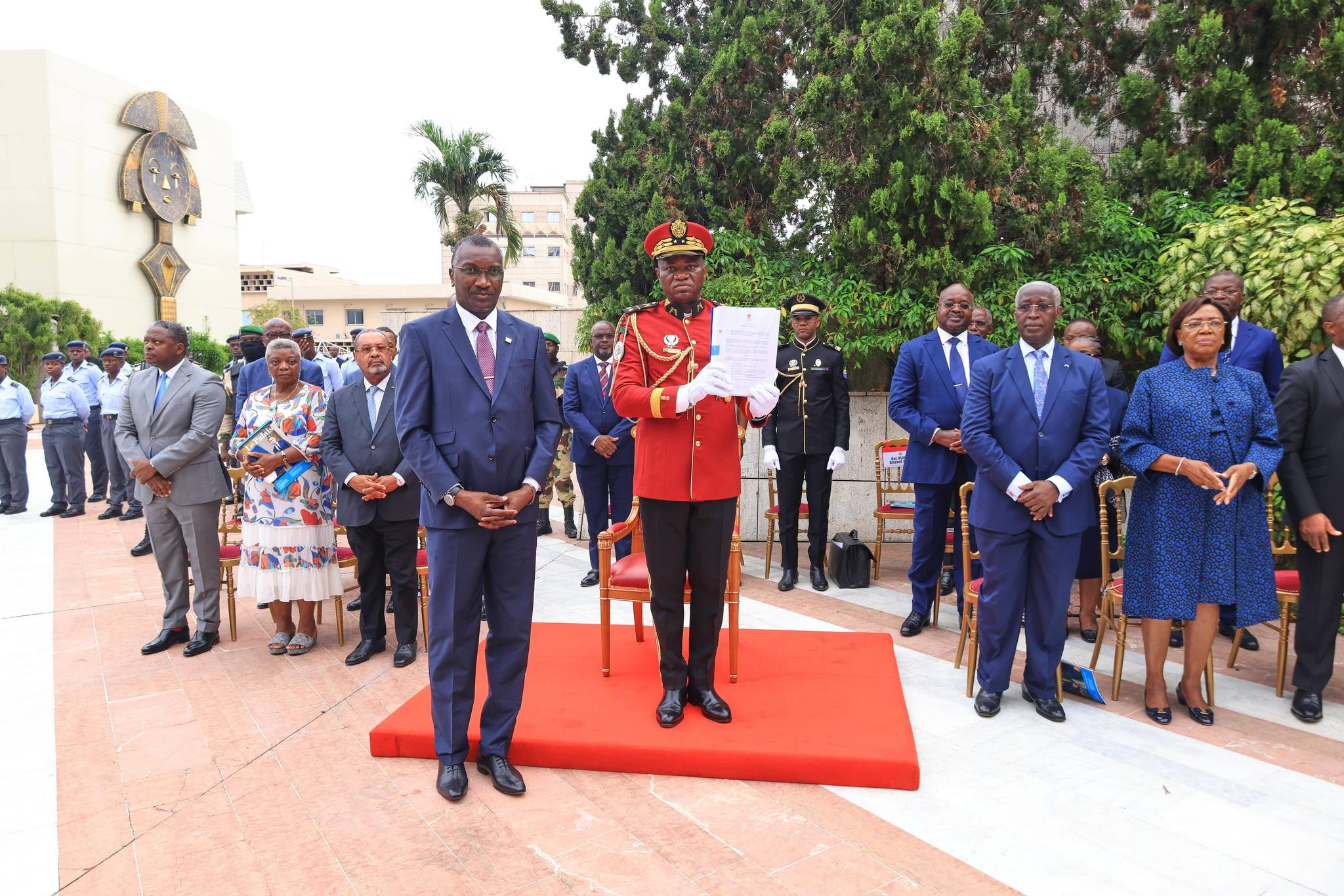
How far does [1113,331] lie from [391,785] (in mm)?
6067

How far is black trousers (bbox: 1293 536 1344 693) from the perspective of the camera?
3.80 meters

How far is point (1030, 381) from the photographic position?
3861mm

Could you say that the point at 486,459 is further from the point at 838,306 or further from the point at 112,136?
the point at 112,136

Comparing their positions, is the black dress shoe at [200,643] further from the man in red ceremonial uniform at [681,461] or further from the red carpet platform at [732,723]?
the man in red ceremonial uniform at [681,461]

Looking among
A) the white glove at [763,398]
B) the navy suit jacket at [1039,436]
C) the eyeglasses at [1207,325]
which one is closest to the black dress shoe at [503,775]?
the white glove at [763,398]

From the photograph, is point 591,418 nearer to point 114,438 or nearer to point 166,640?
point 166,640

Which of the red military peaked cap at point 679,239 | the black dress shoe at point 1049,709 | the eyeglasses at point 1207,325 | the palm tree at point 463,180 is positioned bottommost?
the black dress shoe at point 1049,709

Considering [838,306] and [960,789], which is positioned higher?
[838,306]

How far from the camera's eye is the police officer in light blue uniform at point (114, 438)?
9297mm

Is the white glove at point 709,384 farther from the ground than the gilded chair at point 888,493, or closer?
farther from the ground

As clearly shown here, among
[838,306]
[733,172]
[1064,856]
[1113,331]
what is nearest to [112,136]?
[733,172]

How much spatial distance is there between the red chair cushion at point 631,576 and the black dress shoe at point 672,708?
0.66 m

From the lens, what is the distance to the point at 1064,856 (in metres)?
2.67

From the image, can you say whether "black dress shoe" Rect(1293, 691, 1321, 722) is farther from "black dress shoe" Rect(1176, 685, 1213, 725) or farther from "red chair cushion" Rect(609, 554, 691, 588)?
"red chair cushion" Rect(609, 554, 691, 588)
